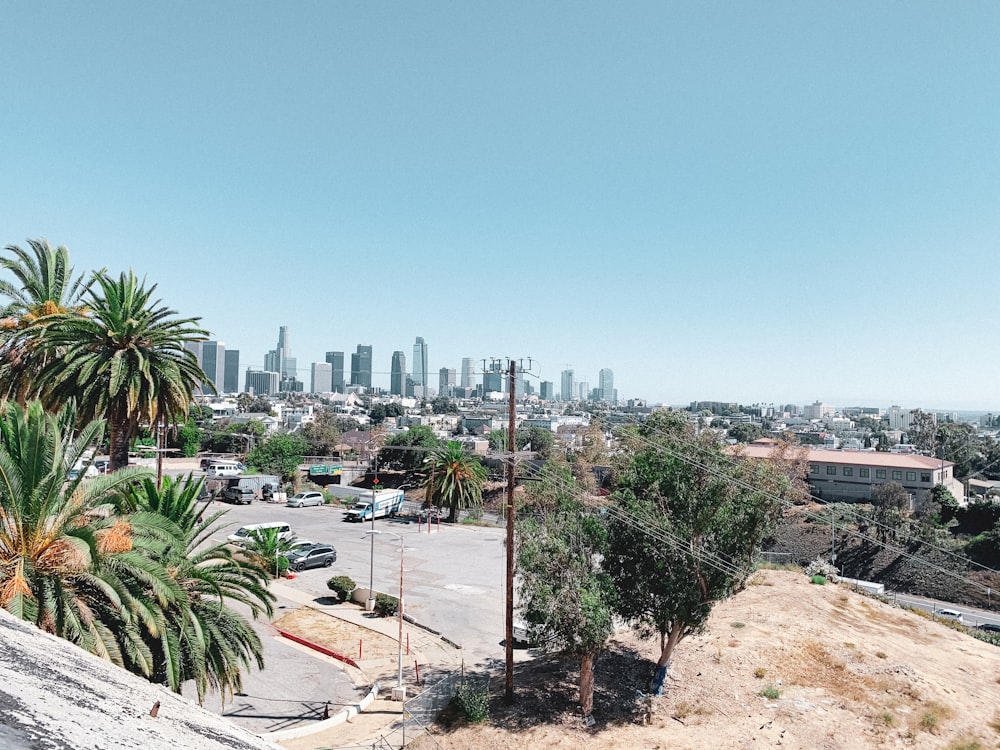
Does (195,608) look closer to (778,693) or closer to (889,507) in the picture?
(778,693)

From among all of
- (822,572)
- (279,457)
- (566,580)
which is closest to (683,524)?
(566,580)

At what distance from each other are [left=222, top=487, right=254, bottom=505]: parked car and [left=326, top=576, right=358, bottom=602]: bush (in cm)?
2932

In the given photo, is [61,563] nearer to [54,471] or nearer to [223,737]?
[54,471]

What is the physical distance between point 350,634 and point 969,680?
24.1 meters

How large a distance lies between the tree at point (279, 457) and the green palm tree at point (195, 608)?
5998 cm

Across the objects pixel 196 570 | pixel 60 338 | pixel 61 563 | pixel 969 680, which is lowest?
pixel 969 680

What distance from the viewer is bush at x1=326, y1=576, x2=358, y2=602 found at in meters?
30.3

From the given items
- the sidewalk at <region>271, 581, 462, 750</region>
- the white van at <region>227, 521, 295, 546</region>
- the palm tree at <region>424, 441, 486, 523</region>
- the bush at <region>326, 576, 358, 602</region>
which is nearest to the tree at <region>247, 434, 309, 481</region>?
the palm tree at <region>424, 441, 486, 523</region>

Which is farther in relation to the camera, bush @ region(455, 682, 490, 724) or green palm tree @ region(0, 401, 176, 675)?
bush @ region(455, 682, 490, 724)

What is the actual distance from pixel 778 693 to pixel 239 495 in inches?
1890

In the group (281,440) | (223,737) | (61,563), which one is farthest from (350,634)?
(281,440)

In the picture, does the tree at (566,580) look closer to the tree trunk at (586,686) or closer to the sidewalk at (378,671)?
the tree trunk at (586,686)

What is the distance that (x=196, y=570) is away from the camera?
14.1 meters

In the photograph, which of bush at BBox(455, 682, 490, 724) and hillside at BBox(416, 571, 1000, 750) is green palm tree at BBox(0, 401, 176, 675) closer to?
hillside at BBox(416, 571, 1000, 750)
